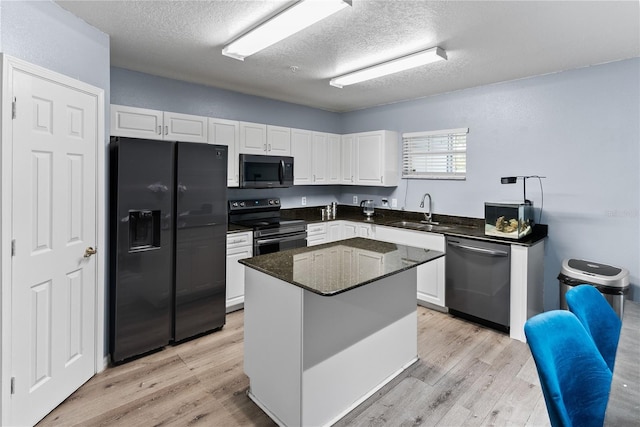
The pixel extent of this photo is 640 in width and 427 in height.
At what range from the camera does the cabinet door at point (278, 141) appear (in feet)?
14.6

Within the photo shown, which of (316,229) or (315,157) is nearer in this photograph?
(316,229)

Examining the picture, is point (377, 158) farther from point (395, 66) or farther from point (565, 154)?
point (565, 154)

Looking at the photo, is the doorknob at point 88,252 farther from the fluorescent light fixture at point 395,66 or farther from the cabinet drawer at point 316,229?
the fluorescent light fixture at point 395,66

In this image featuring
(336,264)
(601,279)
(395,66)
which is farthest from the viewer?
(395,66)

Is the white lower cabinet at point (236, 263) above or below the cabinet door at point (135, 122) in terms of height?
below

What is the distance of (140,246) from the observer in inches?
114

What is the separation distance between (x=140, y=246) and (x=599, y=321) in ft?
10.4

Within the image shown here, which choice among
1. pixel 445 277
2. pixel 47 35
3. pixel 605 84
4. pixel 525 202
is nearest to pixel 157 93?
pixel 47 35

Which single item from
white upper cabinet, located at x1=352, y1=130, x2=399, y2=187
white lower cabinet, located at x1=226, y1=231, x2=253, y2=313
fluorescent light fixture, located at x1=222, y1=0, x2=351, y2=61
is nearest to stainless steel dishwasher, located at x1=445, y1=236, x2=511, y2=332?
white upper cabinet, located at x1=352, y1=130, x2=399, y2=187

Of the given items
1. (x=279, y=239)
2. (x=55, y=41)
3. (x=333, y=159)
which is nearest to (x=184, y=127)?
(x=55, y=41)

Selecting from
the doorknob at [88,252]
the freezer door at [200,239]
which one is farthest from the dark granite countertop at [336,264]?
the doorknob at [88,252]

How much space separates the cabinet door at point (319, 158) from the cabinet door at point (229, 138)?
1.30m

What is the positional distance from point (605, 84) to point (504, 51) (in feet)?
3.63

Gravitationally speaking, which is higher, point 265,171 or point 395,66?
point 395,66
